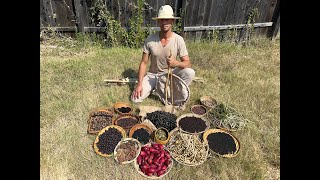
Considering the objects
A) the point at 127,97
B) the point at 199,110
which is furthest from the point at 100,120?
the point at 199,110

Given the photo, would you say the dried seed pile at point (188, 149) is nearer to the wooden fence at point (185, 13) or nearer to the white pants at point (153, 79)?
the white pants at point (153, 79)

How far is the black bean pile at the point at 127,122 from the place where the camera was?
4266 millimetres

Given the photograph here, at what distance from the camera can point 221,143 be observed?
3.97m

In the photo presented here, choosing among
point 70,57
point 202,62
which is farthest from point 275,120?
point 70,57

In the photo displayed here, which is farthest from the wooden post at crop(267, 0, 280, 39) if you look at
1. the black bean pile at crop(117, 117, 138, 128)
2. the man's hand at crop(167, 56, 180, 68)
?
the black bean pile at crop(117, 117, 138, 128)

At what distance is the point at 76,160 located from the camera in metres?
3.76

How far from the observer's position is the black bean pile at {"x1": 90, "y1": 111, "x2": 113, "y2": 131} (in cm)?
425

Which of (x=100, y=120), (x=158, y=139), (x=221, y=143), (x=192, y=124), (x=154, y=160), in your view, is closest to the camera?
(x=154, y=160)

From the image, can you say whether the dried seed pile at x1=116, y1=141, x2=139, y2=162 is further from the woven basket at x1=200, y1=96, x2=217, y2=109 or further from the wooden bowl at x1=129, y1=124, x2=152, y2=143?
the woven basket at x1=200, y1=96, x2=217, y2=109

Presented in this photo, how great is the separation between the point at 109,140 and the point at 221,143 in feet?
6.09

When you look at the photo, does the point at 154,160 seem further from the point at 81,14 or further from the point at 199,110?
the point at 81,14

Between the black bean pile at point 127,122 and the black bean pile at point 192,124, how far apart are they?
0.85 m

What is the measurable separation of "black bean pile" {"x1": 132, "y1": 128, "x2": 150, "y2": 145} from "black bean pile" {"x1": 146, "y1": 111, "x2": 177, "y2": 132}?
259 millimetres

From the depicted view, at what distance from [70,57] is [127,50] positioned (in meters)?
1.62
